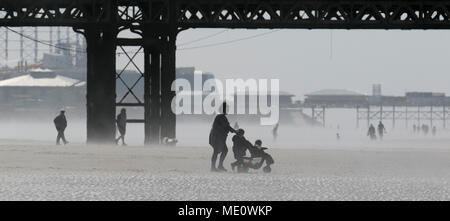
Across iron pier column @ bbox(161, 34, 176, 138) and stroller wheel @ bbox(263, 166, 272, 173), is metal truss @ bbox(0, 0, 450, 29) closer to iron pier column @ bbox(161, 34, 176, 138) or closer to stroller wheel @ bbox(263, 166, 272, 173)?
iron pier column @ bbox(161, 34, 176, 138)

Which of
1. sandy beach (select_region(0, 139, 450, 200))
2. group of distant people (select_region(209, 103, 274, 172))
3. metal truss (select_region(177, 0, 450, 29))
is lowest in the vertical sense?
sandy beach (select_region(0, 139, 450, 200))

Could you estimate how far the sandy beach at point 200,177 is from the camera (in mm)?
16625

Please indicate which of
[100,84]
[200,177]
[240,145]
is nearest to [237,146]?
[240,145]

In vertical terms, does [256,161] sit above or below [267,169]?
above

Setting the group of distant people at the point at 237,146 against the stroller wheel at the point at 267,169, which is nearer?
the group of distant people at the point at 237,146

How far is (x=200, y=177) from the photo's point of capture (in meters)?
20.9

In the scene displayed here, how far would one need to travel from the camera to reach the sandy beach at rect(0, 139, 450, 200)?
16.6 meters

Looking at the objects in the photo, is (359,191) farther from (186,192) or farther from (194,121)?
(194,121)

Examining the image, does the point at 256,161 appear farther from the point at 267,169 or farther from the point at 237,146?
the point at 237,146

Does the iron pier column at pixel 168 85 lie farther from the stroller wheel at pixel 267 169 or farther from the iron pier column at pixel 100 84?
the stroller wheel at pixel 267 169

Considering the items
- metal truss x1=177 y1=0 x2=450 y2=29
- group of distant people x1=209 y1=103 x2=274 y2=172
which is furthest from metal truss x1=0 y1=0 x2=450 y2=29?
group of distant people x1=209 y1=103 x2=274 y2=172

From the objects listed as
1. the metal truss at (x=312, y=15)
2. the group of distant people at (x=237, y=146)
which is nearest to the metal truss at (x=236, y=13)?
the metal truss at (x=312, y=15)

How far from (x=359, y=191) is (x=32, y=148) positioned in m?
17.9
